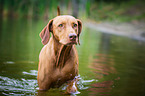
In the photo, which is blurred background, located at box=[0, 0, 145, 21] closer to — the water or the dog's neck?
the water

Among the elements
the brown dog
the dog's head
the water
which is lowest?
the water

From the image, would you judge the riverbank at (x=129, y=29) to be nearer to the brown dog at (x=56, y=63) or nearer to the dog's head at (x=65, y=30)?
the brown dog at (x=56, y=63)

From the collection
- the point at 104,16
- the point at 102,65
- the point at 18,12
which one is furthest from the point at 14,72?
the point at 18,12

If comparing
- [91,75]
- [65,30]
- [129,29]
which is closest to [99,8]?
[129,29]

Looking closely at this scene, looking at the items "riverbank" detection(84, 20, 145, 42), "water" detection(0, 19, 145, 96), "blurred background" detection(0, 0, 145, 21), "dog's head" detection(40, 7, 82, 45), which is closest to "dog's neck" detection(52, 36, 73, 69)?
"dog's head" detection(40, 7, 82, 45)

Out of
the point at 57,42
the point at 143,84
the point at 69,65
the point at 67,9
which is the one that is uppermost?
the point at 67,9

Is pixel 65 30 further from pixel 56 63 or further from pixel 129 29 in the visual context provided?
pixel 129 29

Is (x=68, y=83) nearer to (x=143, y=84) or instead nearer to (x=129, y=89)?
(x=129, y=89)

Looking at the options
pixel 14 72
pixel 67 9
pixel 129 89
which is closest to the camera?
pixel 129 89

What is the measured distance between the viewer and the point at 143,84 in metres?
5.20

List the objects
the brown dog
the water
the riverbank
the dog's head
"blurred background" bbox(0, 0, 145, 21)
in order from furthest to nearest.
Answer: "blurred background" bbox(0, 0, 145, 21) < the riverbank < the water < the brown dog < the dog's head

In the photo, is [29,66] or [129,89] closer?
[129,89]

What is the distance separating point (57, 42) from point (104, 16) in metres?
23.0

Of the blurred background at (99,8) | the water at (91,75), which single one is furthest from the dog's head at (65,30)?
the blurred background at (99,8)
